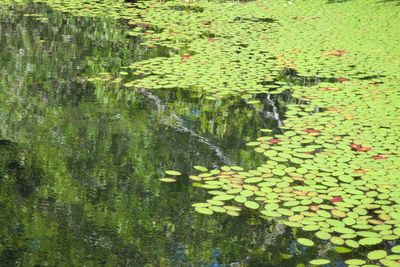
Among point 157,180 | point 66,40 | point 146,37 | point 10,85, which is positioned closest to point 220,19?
point 146,37

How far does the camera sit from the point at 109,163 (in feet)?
12.0

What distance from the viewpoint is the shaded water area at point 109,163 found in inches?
111

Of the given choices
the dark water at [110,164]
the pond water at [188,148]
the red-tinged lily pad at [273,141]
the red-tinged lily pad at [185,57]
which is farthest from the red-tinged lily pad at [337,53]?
the red-tinged lily pad at [273,141]

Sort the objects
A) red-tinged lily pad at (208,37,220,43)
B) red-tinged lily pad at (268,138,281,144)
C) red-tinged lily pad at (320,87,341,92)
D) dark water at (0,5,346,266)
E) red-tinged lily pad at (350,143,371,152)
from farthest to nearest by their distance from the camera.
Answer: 1. red-tinged lily pad at (208,37,220,43)
2. red-tinged lily pad at (320,87,341,92)
3. red-tinged lily pad at (268,138,281,144)
4. red-tinged lily pad at (350,143,371,152)
5. dark water at (0,5,346,266)

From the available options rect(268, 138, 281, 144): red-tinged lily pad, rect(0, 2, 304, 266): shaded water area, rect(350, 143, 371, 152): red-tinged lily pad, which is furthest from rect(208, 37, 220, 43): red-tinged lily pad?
rect(350, 143, 371, 152): red-tinged lily pad

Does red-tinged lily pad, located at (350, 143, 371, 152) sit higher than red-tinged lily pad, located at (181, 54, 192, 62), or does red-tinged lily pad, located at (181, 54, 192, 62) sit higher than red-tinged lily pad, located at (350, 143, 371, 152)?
red-tinged lily pad, located at (181, 54, 192, 62)

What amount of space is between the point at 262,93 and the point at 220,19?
2.66 m

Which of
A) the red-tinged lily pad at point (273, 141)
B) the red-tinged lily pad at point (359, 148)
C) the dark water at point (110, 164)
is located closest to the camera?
the dark water at point (110, 164)

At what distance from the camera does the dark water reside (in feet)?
9.25

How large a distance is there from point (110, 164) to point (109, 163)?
0.05ft

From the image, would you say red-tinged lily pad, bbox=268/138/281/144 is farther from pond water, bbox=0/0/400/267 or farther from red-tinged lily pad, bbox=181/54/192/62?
red-tinged lily pad, bbox=181/54/192/62

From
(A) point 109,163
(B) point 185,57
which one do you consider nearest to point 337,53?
(B) point 185,57

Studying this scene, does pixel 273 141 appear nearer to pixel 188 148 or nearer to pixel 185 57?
pixel 188 148

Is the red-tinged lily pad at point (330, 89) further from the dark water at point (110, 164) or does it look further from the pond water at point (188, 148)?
the dark water at point (110, 164)
